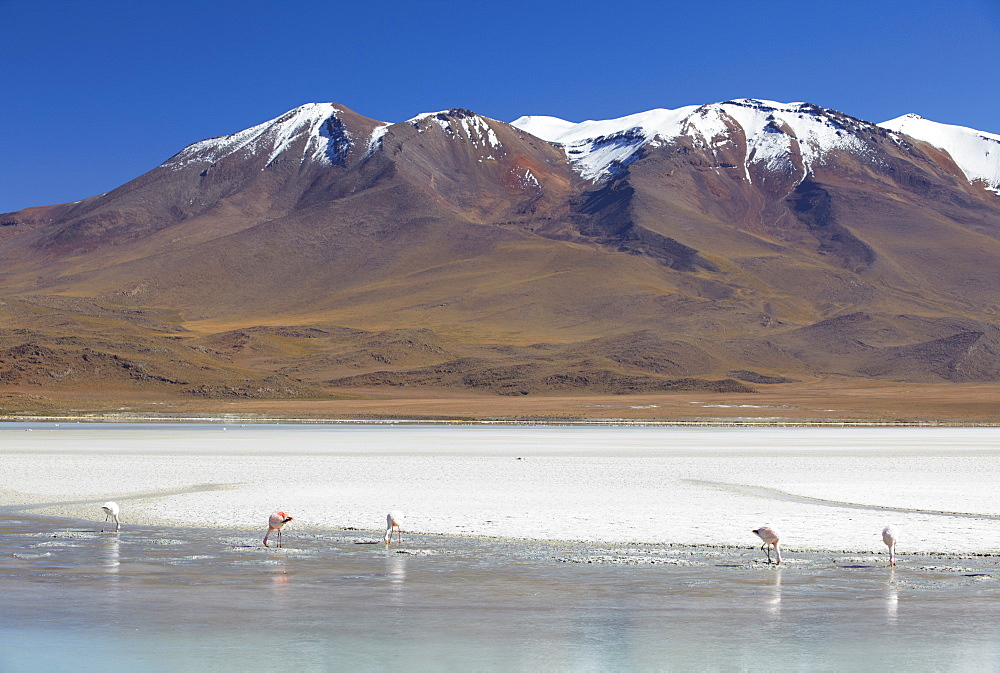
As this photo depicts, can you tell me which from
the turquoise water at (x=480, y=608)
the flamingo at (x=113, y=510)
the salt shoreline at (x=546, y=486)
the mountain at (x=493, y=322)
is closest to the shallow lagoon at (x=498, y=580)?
the turquoise water at (x=480, y=608)

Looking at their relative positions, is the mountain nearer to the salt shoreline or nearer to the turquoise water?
the salt shoreline

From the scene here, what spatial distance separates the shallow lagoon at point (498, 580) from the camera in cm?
989

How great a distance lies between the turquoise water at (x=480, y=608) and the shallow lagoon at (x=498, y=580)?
0.13 ft

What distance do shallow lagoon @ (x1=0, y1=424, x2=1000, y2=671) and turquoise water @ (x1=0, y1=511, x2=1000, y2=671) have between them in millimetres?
38

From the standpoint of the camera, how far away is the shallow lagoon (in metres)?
9.89

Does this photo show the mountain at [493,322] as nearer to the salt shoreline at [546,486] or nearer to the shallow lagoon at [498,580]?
the salt shoreline at [546,486]

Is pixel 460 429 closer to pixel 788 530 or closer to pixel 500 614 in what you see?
pixel 788 530

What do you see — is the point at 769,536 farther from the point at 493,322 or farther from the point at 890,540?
the point at 493,322

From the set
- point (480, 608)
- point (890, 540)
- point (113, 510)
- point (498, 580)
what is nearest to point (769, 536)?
point (890, 540)

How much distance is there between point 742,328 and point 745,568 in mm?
144528

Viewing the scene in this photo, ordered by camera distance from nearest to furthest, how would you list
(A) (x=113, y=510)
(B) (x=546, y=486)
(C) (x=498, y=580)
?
(C) (x=498, y=580), (A) (x=113, y=510), (B) (x=546, y=486)

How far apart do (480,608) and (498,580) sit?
1.51 m

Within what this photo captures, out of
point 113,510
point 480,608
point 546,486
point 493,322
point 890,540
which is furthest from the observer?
point 493,322

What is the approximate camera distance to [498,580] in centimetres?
1309
